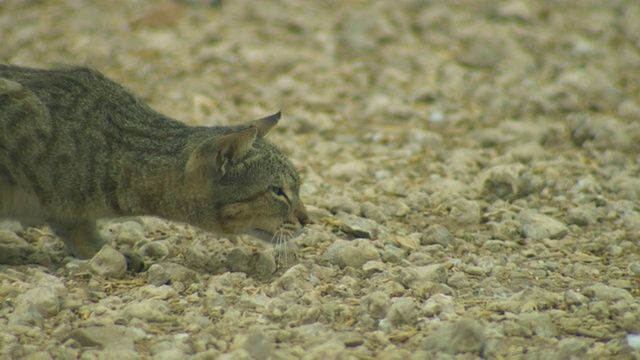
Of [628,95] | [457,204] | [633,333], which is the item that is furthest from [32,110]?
[628,95]

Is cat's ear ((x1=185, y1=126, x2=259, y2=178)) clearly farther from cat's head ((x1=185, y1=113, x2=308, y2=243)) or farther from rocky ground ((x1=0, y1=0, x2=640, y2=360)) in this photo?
rocky ground ((x1=0, y1=0, x2=640, y2=360))

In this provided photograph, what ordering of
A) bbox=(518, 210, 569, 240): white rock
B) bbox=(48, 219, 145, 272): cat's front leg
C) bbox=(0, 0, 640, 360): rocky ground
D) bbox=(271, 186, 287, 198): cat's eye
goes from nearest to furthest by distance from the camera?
bbox=(0, 0, 640, 360): rocky ground, bbox=(271, 186, 287, 198): cat's eye, bbox=(48, 219, 145, 272): cat's front leg, bbox=(518, 210, 569, 240): white rock

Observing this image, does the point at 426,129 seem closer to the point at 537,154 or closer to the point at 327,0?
the point at 537,154

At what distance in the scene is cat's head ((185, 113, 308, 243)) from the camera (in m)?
5.64

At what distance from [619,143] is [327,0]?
5.27 meters

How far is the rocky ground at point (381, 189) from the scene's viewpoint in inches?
186

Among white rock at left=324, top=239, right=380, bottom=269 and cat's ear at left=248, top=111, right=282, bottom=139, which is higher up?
cat's ear at left=248, top=111, right=282, bottom=139

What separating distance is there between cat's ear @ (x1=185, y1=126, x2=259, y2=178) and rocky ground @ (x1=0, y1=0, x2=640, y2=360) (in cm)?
63

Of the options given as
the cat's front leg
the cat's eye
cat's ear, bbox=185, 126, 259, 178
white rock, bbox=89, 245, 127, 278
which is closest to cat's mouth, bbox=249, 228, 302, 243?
the cat's eye

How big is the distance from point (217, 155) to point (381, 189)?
2058 millimetres

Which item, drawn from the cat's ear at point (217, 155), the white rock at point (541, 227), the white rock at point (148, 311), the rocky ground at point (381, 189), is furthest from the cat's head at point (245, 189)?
the white rock at point (541, 227)

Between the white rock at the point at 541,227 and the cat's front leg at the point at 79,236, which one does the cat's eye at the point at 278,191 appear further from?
the white rock at the point at 541,227

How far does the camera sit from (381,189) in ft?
23.8

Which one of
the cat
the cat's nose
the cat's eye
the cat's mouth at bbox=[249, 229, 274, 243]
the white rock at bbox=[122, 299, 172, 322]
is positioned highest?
the cat
